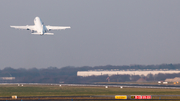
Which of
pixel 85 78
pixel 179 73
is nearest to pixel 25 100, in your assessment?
pixel 85 78

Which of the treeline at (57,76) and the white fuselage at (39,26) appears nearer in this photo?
the white fuselage at (39,26)

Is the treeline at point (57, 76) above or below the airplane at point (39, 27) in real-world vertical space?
below

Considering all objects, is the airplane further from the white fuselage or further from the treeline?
the treeline

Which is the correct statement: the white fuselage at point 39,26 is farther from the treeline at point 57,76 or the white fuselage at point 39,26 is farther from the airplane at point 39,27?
the treeline at point 57,76

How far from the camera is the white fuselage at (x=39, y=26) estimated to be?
78.9 metres

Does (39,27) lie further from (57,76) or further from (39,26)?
(57,76)

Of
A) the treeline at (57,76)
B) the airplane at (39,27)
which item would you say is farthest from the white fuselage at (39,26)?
the treeline at (57,76)

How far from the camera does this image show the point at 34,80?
430ft

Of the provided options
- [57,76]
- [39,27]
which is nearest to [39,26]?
[39,27]

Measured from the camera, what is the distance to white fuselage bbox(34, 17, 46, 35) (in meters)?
78.9

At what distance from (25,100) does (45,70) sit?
89.8 m

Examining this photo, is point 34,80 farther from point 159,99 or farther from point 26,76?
point 159,99

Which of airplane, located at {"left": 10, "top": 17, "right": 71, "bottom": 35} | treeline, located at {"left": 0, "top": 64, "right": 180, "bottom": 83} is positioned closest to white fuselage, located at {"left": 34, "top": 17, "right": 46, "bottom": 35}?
airplane, located at {"left": 10, "top": 17, "right": 71, "bottom": 35}

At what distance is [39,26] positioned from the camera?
81.7 metres
